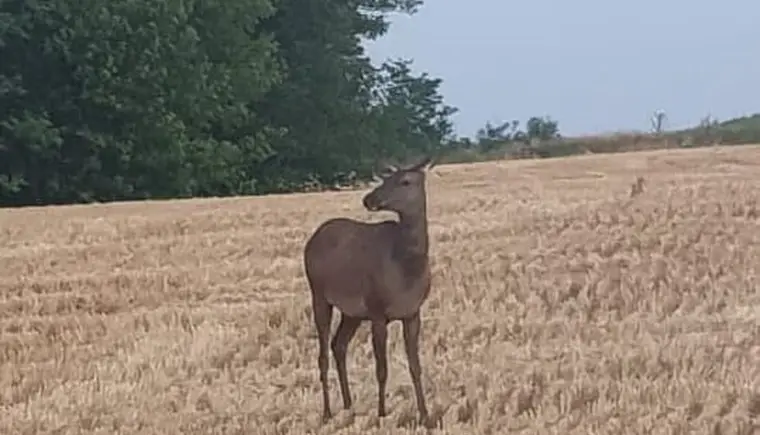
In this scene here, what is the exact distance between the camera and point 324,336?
412 inches

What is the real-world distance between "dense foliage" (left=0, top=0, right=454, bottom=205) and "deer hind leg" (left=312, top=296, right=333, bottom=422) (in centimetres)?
1850

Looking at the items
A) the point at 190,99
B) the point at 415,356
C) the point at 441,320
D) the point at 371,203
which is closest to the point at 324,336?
the point at 415,356

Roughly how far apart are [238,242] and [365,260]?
822 cm

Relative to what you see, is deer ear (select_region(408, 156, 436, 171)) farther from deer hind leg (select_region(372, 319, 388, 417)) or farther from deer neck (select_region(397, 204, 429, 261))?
deer hind leg (select_region(372, 319, 388, 417))

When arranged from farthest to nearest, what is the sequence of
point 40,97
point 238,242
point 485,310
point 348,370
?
point 40,97 < point 238,242 < point 485,310 < point 348,370

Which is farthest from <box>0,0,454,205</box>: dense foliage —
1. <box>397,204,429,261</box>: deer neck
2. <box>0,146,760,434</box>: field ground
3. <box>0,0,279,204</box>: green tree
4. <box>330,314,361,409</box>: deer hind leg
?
<box>397,204,429,261</box>: deer neck

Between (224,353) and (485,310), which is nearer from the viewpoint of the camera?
(224,353)

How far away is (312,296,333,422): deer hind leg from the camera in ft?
33.9

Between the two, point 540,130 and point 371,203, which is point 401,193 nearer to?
point 371,203

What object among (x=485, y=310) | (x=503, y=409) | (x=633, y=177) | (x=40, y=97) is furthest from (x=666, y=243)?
(x=40, y=97)

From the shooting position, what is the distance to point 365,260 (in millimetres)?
9852

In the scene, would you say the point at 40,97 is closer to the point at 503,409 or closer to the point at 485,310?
the point at 485,310

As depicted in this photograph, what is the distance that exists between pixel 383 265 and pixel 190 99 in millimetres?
24203

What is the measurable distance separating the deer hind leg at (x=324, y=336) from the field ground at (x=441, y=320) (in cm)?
11
